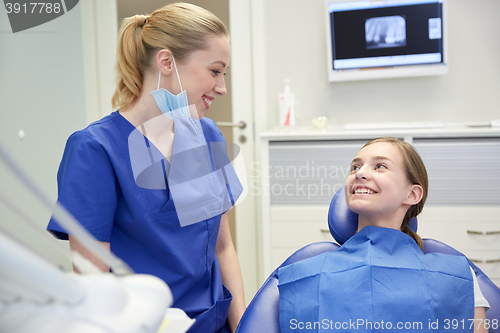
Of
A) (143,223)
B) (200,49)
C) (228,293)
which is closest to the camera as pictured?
(143,223)

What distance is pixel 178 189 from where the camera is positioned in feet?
3.54

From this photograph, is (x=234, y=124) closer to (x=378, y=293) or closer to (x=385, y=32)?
(x=385, y=32)

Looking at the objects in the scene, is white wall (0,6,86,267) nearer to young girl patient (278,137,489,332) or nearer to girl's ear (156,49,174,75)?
girl's ear (156,49,174,75)

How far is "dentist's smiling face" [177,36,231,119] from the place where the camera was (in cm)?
111

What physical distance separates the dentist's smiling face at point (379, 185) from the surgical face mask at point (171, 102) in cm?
55

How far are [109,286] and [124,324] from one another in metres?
0.03

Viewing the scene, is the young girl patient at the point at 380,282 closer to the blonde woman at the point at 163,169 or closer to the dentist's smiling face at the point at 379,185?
the dentist's smiling face at the point at 379,185

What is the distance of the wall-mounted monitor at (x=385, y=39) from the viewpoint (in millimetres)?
2084

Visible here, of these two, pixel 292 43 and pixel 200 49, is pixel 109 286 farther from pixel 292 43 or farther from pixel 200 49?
pixel 292 43

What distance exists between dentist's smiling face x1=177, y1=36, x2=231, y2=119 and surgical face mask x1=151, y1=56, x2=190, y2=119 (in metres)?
0.02

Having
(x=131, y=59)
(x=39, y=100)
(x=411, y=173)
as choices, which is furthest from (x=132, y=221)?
(x=39, y=100)

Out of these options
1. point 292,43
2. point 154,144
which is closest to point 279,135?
point 292,43

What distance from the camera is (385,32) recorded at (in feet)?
7.02

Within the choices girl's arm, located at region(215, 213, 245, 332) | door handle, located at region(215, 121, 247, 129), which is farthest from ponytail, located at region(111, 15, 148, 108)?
door handle, located at region(215, 121, 247, 129)
